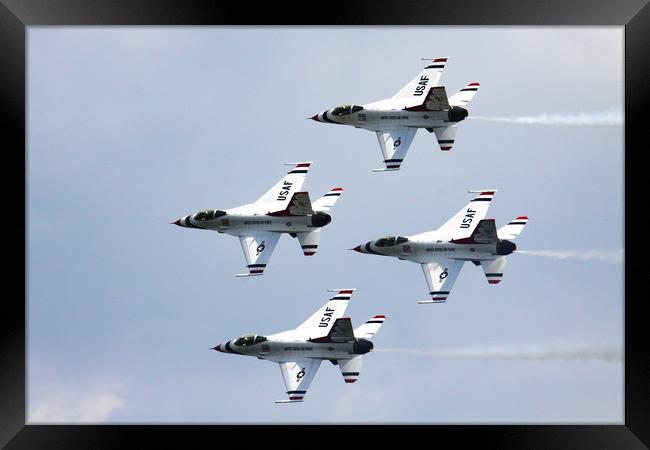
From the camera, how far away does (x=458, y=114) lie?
50969mm

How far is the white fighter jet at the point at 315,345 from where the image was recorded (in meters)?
49.5

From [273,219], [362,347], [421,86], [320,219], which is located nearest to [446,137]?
[421,86]

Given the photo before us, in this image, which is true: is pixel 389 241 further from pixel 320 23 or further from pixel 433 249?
pixel 320 23

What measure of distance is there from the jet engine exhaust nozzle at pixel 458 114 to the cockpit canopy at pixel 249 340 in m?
10.6

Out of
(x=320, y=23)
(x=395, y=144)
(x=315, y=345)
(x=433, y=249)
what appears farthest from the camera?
(x=433, y=249)

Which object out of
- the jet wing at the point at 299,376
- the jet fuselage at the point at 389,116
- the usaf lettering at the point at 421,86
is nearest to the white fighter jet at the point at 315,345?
the jet wing at the point at 299,376

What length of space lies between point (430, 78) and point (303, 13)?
45.9ft

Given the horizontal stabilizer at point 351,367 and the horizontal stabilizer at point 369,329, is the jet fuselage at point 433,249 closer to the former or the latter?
the horizontal stabilizer at point 369,329

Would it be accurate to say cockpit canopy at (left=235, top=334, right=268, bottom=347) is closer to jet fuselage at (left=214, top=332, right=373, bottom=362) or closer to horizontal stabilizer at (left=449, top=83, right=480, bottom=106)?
jet fuselage at (left=214, top=332, right=373, bottom=362)

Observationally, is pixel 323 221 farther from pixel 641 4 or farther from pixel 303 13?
pixel 641 4

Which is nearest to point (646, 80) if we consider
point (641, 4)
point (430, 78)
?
point (641, 4)

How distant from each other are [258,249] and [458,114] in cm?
892

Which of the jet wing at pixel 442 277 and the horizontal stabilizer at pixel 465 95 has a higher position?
the horizontal stabilizer at pixel 465 95

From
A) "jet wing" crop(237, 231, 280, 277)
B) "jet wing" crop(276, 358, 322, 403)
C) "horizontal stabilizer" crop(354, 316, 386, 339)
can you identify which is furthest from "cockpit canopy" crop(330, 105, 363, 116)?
"jet wing" crop(276, 358, 322, 403)
